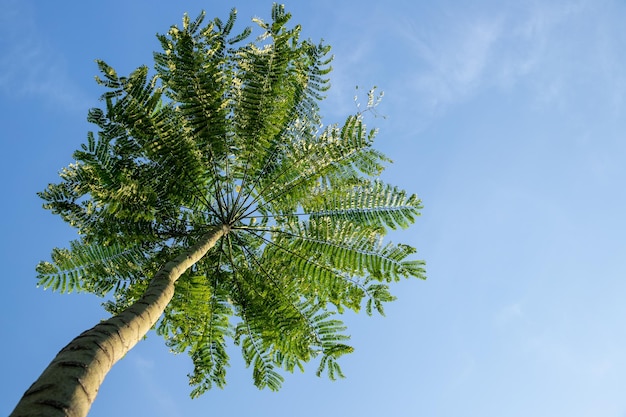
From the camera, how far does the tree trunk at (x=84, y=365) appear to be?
1.73 m

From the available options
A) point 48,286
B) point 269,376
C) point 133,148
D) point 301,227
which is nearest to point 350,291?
point 301,227

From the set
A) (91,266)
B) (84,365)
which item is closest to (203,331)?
(91,266)

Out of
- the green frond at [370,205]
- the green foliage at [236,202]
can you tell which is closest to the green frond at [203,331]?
the green foliage at [236,202]

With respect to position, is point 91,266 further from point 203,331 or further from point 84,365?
point 84,365

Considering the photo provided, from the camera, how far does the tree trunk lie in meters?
1.73

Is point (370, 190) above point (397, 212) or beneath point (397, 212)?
above

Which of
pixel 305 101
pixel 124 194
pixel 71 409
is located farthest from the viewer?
pixel 305 101

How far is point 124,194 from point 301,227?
5.93 feet

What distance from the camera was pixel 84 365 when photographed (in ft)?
6.63

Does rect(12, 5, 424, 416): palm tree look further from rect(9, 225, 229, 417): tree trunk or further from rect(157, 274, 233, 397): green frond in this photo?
rect(9, 225, 229, 417): tree trunk

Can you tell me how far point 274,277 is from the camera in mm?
5410

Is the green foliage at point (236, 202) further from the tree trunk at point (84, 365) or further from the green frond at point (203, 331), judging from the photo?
the tree trunk at point (84, 365)

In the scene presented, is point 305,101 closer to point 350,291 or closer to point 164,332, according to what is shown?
point 350,291

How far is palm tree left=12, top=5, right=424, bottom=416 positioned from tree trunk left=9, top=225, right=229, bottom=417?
1.22 meters
